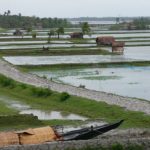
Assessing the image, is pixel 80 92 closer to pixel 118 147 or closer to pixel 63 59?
pixel 118 147

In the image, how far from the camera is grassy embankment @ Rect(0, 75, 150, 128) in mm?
17712

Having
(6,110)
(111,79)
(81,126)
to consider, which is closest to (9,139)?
(81,126)

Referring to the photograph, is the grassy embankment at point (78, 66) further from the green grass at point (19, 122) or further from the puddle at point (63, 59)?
the green grass at point (19, 122)

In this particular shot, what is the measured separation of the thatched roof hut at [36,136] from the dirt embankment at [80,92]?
21.1 ft

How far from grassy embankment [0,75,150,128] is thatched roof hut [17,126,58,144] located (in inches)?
159

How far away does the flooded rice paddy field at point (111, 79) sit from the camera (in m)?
25.5

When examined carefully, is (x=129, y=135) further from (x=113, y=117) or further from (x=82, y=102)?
(x=82, y=102)

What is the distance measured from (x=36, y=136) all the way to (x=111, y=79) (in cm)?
1686

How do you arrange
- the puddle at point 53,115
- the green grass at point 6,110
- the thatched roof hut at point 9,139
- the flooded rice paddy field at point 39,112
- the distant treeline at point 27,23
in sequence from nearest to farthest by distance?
the thatched roof hut at point 9,139 → the puddle at point 53,115 → the flooded rice paddy field at point 39,112 → the green grass at point 6,110 → the distant treeline at point 27,23

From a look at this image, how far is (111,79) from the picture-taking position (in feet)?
96.8

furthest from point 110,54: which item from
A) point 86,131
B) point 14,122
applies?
point 86,131

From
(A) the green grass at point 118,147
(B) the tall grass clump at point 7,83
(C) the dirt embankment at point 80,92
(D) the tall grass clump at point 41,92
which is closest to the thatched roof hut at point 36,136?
(A) the green grass at point 118,147

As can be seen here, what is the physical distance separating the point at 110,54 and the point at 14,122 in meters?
27.8

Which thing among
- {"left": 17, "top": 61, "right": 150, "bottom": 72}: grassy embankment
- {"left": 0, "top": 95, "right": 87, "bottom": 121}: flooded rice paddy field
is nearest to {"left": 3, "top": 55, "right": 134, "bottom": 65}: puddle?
{"left": 17, "top": 61, "right": 150, "bottom": 72}: grassy embankment
